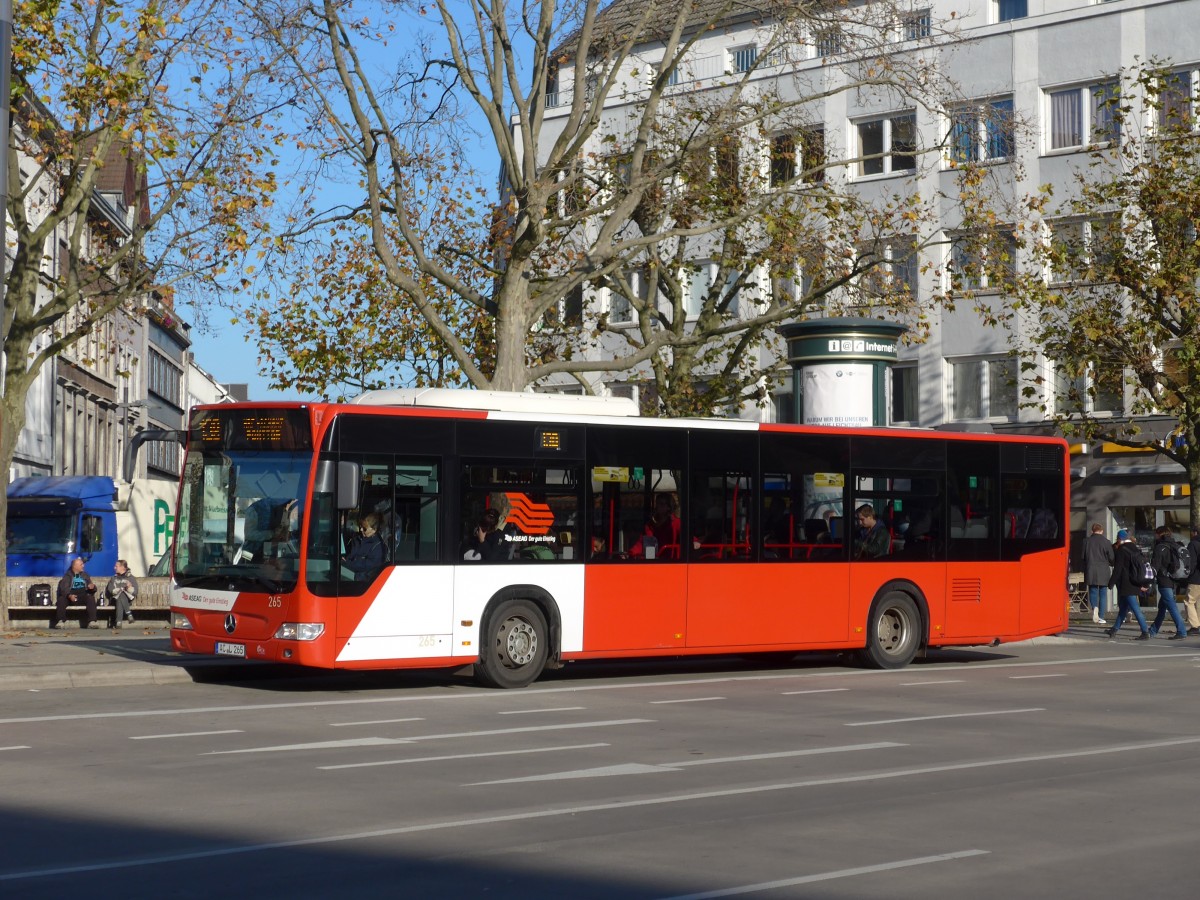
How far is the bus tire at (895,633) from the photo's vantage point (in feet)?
69.8

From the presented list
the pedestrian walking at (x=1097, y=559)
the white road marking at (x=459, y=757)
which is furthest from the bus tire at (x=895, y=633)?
the pedestrian walking at (x=1097, y=559)

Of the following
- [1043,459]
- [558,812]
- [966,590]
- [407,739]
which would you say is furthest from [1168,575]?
[558,812]

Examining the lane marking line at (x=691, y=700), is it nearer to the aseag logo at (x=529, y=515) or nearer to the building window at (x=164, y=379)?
the aseag logo at (x=529, y=515)

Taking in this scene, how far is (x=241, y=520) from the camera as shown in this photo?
17.0 m

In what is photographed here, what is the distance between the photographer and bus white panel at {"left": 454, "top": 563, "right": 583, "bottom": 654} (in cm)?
1748

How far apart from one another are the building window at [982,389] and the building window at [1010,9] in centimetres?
920

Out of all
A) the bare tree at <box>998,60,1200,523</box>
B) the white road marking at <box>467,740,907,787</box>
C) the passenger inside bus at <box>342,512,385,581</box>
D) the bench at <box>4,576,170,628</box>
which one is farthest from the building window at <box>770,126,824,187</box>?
the white road marking at <box>467,740,907,787</box>

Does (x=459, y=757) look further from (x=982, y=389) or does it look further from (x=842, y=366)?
(x=982, y=389)

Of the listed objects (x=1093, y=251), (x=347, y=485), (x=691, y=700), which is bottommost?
(x=691, y=700)

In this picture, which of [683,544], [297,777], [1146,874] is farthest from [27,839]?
[683,544]

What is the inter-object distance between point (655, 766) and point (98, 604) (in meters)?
23.5

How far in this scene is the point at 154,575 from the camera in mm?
35031

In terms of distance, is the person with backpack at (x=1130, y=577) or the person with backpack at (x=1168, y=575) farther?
the person with backpack at (x=1168, y=575)

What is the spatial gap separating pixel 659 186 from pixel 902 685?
48.5 ft
